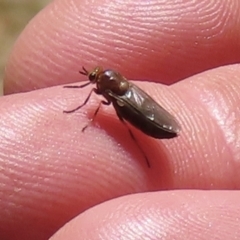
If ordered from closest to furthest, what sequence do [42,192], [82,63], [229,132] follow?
[42,192] < [229,132] < [82,63]

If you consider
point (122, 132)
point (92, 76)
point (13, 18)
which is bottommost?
point (122, 132)

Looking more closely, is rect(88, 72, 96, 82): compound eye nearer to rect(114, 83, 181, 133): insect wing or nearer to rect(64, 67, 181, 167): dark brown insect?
rect(64, 67, 181, 167): dark brown insect

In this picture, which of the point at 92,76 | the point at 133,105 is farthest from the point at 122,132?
the point at 92,76

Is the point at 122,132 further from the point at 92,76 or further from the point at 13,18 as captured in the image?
the point at 13,18

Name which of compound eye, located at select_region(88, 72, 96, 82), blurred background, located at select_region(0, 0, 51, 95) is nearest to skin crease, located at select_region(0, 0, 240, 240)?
compound eye, located at select_region(88, 72, 96, 82)

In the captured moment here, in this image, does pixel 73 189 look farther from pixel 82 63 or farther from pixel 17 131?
pixel 82 63

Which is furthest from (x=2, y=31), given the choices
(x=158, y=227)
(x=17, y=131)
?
(x=158, y=227)
